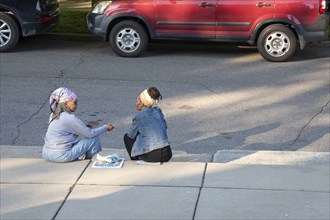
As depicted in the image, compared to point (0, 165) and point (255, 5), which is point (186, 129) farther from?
point (255, 5)

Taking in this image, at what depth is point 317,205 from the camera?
5.98 meters

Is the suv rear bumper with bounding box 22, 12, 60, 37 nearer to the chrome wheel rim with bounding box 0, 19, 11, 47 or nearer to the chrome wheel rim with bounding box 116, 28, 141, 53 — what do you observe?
the chrome wheel rim with bounding box 0, 19, 11, 47

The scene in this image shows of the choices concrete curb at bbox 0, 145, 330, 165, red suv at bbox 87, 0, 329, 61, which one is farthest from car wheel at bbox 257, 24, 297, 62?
concrete curb at bbox 0, 145, 330, 165

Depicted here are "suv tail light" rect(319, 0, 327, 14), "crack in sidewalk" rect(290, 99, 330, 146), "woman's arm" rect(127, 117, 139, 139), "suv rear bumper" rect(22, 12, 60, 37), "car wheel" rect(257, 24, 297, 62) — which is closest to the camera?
"woman's arm" rect(127, 117, 139, 139)

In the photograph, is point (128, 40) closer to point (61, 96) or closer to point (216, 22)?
point (216, 22)

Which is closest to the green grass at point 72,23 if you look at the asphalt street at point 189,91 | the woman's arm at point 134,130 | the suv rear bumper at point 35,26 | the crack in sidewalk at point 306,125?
the asphalt street at point 189,91

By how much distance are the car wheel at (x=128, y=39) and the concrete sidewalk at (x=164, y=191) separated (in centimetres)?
638

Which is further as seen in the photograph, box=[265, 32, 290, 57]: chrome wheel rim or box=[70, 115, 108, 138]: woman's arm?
box=[265, 32, 290, 57]: chrome wheel rim

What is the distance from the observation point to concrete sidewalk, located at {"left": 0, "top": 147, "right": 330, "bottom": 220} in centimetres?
586

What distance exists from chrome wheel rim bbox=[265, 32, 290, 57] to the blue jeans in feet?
21.3

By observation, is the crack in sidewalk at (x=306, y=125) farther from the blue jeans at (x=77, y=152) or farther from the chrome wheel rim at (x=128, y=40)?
the chrome wheel rim at (x=128, y=40)

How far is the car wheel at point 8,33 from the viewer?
13.6m

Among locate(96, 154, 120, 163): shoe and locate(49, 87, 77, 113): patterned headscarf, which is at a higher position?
locate(49, 87, 77, 113): patterned headscarf

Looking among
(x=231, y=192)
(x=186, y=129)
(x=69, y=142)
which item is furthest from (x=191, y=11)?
(x=231, y=192)
